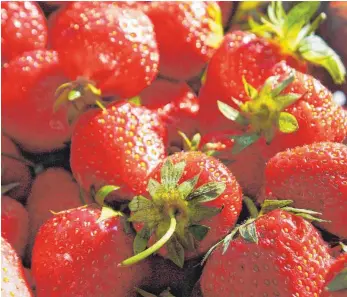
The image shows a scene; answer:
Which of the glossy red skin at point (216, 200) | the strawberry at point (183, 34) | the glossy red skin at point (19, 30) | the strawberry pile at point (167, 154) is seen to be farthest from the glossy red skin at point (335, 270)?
the glossy red skin at point (19, 30)

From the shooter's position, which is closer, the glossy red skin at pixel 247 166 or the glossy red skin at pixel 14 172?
the glossy red skin at pixel 247 166

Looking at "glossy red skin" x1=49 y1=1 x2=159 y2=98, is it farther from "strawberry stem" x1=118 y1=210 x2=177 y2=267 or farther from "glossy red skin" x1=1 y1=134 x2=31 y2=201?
"strawberry stem" x1=118 y1=210 x2=177 y2=267

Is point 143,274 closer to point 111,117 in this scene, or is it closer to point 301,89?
point 111,117

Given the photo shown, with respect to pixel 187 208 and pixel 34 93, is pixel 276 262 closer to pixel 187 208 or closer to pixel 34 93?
pixel 187 208

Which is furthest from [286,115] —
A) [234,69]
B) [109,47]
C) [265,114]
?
[109,47]

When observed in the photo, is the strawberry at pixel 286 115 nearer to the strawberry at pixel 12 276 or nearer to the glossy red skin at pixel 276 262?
the glossy red skin at pixel 276 262

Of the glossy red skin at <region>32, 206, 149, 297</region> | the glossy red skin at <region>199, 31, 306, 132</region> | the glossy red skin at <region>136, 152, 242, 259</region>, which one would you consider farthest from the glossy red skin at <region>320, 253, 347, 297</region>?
the glossy red skin at <region>199, 31, 306, 132</region>
